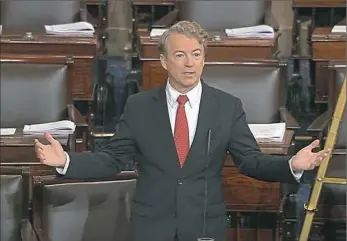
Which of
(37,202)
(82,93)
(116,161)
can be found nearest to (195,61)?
(116,161)

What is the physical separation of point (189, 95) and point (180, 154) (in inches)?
4.8

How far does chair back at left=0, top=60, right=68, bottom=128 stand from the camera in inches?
111

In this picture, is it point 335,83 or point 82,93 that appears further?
point 82,93

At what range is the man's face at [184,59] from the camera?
1.83 meters

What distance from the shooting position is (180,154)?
189cm

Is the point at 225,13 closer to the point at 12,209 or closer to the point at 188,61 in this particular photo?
the point at 12,209

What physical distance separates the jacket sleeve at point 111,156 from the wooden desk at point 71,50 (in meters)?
1.26

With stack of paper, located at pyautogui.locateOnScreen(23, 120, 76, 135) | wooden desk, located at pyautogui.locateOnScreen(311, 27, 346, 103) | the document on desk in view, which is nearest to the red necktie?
stack of paper, located at pyautogui.locateOnScreen(23, 120, 76, 135)

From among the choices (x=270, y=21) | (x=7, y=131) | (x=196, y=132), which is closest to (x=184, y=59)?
(x=196, y=132)

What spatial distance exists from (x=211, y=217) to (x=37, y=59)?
1.16m

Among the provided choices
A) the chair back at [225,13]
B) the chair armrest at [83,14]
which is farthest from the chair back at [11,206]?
the chair back at [225,13]

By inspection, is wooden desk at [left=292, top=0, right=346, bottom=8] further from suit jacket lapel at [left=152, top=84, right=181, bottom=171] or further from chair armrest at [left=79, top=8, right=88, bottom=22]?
suit jacket lapel at [left=152, top=84, right=181, bottom=171]

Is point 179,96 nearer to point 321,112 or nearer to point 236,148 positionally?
point 236,148

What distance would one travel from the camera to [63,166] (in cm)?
185
